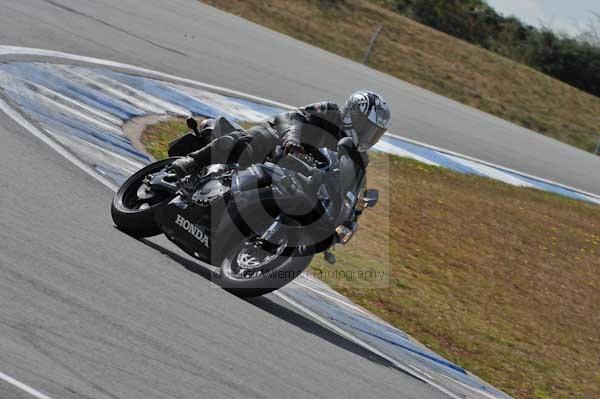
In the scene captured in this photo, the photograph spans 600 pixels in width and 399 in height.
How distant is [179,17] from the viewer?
68.1 ft

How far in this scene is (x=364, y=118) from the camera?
7781 mm

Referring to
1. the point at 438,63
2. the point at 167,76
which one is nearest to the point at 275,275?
the point at 167,76

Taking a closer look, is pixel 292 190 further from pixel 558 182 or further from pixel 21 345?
pixel 558 182

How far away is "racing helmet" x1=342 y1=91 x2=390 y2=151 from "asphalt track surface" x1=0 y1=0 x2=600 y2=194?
6.76 m

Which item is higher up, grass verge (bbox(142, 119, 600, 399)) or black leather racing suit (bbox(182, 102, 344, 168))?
black leather racing suit (bbox(182, 102, 344, 168))

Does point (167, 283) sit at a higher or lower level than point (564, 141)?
higher

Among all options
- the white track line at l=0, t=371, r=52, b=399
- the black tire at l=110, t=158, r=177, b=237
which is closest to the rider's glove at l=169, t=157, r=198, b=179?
the black tire at l=110, t=158, r=177, b=237

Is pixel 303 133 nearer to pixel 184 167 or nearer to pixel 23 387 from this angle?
pixel 184 167

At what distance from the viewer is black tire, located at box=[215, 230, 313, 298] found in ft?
24.4

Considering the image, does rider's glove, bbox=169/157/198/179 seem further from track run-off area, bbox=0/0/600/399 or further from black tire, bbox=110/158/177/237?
track run-off area, bbox=0/0/600/399

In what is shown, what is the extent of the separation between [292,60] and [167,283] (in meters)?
14.5

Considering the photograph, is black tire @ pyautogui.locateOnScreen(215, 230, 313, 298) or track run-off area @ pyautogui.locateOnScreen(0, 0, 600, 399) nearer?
track run-off area @ pyautogui.locateOnScreen(0, 0, 600, 399)

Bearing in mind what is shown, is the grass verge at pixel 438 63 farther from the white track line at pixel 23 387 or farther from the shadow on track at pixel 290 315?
the white track line at pixel 23 387

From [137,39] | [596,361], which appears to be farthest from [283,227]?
[137,39]
